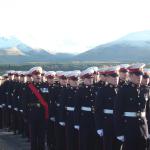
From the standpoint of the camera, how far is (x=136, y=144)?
841 centimetres

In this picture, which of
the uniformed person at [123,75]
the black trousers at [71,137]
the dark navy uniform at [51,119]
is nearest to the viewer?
the uniformed person at [123,75]

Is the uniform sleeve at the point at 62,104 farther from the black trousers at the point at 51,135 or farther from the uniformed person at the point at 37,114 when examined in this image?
the black trousers at the point at 51,135

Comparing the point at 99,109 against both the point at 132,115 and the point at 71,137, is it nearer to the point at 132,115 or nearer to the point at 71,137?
the point at 132,115

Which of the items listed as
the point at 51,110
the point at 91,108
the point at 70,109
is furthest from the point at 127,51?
the point at 91,108

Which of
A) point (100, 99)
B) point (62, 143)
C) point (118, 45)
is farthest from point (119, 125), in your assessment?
point (118, 45)

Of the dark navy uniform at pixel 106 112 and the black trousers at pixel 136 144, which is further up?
the dark navy uniform at pixel 106 112

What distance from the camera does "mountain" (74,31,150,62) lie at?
10374 cm

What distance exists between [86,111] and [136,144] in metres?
1.75

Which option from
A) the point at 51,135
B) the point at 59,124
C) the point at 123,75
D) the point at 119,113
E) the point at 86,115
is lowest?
the point at 51,135

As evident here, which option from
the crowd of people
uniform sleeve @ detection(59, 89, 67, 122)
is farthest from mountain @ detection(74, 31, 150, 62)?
uniform sleeve @ detection(59, 89, 67, 122)

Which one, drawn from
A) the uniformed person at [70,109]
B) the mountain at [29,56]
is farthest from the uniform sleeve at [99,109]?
the mountain at [29,56]

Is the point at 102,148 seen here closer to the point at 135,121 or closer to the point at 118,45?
the point at 135,121

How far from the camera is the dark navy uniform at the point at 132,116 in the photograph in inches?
330

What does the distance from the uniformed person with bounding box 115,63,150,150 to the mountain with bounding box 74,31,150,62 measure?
88098mm
